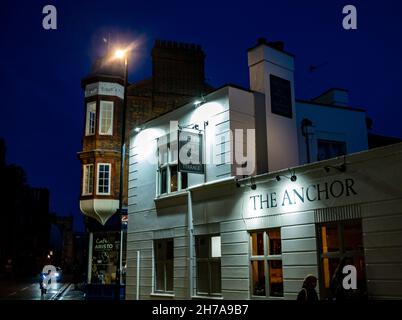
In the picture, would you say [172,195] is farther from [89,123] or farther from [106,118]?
[89,123]

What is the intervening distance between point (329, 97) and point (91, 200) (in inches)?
595

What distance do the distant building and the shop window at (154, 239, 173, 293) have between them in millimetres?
67833

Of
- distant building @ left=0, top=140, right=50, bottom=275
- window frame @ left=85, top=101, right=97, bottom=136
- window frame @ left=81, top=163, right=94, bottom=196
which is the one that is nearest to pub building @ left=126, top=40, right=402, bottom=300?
window frame @ left=81, top=163, right=94, bottom=196

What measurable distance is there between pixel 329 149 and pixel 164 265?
835 cm

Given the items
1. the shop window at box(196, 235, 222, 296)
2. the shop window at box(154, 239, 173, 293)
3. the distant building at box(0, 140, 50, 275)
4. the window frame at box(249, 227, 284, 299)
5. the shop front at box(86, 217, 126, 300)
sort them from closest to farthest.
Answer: the window frame at box(249, 227, 284, 299)
the shop window at box(196, 235, 222, 296)
the shop window at box(154, 239, 173, 293)
the shop front at box(86, 217, 126, 300)
the distant building at box(0, 140, 50, 275)

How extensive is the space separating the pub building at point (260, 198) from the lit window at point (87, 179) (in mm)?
10772

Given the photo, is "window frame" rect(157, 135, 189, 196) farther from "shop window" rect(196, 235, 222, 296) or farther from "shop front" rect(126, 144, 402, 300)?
"shop window" rect(196, 235, 222, 296)

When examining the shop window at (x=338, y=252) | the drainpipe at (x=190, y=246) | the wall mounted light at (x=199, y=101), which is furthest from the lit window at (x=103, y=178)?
the shop window at (x=338, y=252)

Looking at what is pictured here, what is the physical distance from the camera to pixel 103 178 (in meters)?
28.6

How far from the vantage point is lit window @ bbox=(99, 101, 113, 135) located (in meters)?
29.1

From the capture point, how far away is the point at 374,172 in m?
9.62

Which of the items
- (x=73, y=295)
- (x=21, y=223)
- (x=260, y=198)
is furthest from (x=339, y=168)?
(x=21, y=223)
